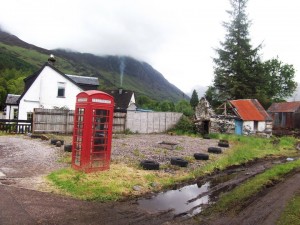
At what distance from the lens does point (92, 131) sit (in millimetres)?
11023

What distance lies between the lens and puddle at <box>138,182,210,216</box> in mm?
8600

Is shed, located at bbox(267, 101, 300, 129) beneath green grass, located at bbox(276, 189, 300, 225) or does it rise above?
above

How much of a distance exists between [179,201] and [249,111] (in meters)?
31.8

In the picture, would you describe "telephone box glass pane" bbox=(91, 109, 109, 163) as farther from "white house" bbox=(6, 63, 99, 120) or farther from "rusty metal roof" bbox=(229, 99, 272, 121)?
"rusty metal roof" bbox=(229, 99, 272, 121)

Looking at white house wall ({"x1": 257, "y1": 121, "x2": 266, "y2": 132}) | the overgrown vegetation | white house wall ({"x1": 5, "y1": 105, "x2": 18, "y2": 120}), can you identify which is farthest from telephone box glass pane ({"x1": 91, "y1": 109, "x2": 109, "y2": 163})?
white house wall ({"x1": 257, "y1": 121, "x2": 266, "y2": 132})

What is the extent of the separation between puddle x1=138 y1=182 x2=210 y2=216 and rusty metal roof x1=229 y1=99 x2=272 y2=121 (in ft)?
91.1

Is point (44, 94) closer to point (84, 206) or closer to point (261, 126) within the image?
point (84, 206)

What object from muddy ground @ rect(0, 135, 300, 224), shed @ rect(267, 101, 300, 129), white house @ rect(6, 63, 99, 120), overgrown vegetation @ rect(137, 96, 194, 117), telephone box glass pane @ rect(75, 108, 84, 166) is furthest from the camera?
shed @ rect(267, 101, 300, 129)

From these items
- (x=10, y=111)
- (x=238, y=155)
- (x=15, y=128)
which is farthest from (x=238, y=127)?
(x=10, y=111)

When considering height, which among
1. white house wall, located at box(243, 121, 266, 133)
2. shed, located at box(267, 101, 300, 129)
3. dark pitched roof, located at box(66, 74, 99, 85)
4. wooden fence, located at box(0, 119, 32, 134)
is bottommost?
wooden fence, located at box(0, 119, 32, 134)

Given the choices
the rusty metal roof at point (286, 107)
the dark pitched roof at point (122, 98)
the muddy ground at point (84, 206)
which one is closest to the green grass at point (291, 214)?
the muddy ground at point (84, 206)

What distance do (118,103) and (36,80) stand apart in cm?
3019

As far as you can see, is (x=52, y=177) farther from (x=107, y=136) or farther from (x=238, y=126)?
(x=238, y=126)

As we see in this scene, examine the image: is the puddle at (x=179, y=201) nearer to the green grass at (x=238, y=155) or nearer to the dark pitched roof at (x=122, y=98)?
the green grass at (x=238, y=155)
